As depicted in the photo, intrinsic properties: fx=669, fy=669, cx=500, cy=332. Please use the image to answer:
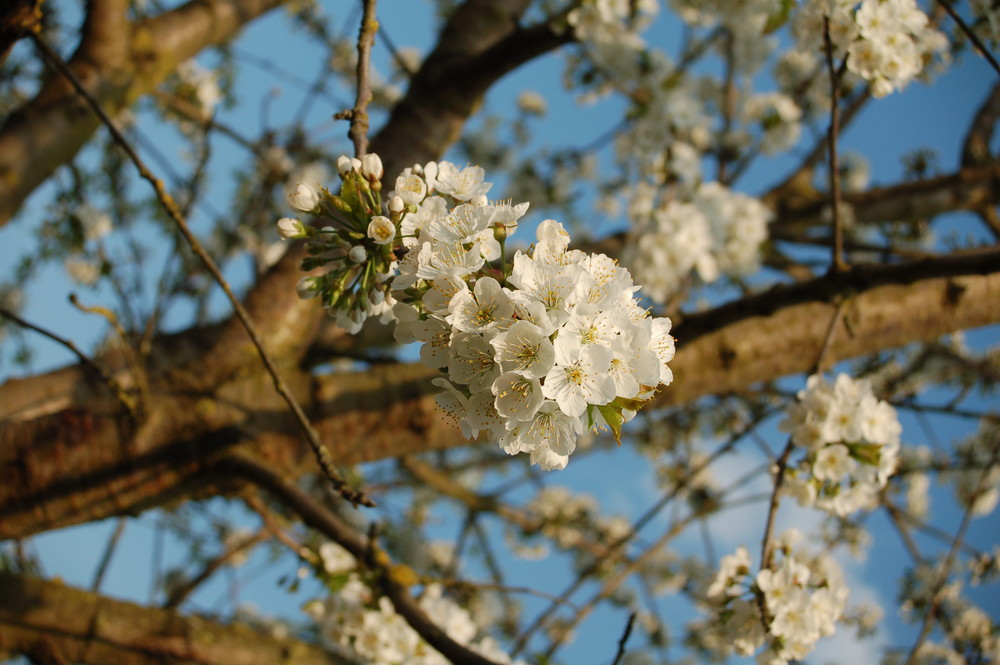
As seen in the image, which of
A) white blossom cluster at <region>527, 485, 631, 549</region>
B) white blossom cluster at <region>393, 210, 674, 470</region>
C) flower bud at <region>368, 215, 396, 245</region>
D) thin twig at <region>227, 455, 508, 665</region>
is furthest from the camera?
white blossom cluster at <region>527, 485, 631, 549</region>

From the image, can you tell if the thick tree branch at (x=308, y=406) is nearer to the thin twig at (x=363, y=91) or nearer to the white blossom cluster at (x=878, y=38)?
the white blossom cluster at (x=878, y=38)

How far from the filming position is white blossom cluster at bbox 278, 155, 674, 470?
A: 3.20ft

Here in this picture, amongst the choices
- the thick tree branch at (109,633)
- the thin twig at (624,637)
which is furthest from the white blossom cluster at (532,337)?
the thick tree branch at (109,633)

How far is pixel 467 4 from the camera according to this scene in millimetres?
3273

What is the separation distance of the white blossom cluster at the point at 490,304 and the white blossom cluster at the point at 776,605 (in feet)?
3.51

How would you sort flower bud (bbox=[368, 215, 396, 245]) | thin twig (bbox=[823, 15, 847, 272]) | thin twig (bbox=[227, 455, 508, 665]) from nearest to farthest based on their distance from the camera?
flower bud (bbox=[368, 215, 396, 245]) → thin twig (bbox=[227, 455, 508, 665]) → thin twig (bbox=[823, 15, 847, 272])

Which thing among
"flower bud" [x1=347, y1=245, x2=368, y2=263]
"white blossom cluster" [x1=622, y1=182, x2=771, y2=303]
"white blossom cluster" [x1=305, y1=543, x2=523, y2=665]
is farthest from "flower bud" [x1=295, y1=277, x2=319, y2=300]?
"white blossom cluster" [x1=622, y1=182, x2=771, y2=303]

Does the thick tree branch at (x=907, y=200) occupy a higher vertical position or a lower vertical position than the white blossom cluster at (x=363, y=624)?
higher

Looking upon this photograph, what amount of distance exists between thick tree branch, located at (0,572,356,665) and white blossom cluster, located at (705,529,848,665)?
146 cm

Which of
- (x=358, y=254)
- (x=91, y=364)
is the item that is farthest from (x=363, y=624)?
(x=358, y=254)

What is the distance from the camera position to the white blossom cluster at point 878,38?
193 centimetres

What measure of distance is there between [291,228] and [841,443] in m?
1.60

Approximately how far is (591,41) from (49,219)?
3604mm

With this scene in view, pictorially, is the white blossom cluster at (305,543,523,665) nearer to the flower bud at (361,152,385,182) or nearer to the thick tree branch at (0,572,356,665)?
the thick tree branch at (0,572,356,665)
